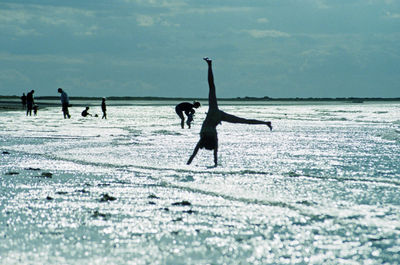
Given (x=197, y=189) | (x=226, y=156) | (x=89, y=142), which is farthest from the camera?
(x=89, y=142)

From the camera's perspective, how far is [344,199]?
865cm

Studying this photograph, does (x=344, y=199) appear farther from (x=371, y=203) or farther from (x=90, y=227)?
(x=90, y=227)

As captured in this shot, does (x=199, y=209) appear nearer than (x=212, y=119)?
Yes

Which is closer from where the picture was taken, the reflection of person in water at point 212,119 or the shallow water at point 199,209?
the shallow water at point 199,209

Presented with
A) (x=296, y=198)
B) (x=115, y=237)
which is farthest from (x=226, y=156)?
(x=115, y=237)

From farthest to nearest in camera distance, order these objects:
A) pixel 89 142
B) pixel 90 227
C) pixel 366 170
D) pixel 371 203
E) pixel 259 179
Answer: pixel 89 142 < pixel 366 170 < pixel 259 179 < pixel 371 203 < pixel 90 227

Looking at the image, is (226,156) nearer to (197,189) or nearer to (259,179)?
(259,179)

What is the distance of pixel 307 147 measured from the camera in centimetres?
1752

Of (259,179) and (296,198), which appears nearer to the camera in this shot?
(296,198)

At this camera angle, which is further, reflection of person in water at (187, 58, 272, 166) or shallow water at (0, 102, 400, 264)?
reflection of person in water at (187, 58, 272, 166)

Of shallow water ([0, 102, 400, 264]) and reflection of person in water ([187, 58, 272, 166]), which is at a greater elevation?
reflection of person in water ([187, 58, 272, 166])

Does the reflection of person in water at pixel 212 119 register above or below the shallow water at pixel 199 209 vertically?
above

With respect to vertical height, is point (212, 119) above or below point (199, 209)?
above

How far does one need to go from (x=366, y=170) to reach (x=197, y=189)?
13.4 feet
